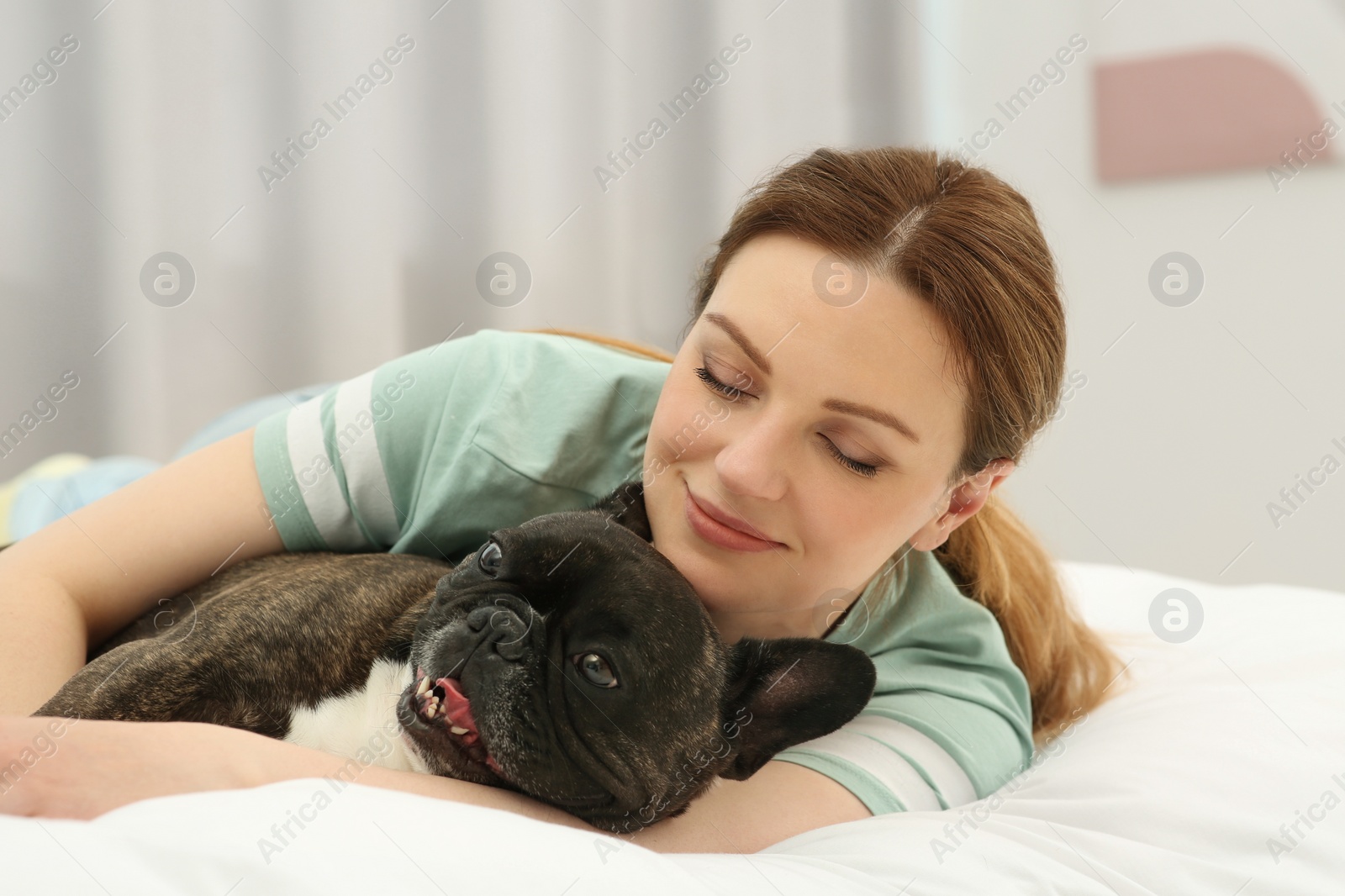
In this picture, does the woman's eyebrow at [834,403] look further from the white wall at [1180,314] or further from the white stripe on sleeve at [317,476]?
the white wall at [1180,314]

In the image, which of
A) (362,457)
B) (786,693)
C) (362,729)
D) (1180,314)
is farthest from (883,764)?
(1180,314)

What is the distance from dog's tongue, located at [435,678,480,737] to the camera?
4.80 ft

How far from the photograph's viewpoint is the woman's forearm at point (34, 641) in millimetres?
1549

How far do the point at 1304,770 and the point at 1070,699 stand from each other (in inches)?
23.2

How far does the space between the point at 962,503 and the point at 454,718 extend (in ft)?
3.24

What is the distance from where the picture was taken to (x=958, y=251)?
1.62 metres

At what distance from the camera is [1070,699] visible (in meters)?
2.31

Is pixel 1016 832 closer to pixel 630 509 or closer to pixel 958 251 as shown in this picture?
pixel 630 509

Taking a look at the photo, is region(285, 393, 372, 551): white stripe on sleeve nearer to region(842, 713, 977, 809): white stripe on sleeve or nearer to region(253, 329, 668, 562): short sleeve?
region(253, 329, 668, 562): short sleeve

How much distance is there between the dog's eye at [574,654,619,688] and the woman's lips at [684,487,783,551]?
290 millimetres

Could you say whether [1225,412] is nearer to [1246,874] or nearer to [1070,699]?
[1070,699]

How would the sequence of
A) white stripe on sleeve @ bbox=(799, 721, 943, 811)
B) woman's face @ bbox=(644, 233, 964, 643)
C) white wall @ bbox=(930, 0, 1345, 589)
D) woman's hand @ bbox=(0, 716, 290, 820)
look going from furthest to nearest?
1. white wall @ bbox=(930, 0, 1345, 589)
2. white stripe on sleeve @ bbox=(799, 721, 943, 811)
3. woman's face @ bbox=(644, 233, 964, 643)
4. woman's hand @ bbox=(0, 716, 290, 820)

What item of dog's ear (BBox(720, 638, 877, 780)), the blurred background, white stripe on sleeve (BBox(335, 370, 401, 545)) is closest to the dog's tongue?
dog's ear (BBox(720, 638, 877, 780))

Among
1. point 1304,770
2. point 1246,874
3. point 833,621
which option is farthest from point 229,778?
point 1304,770
